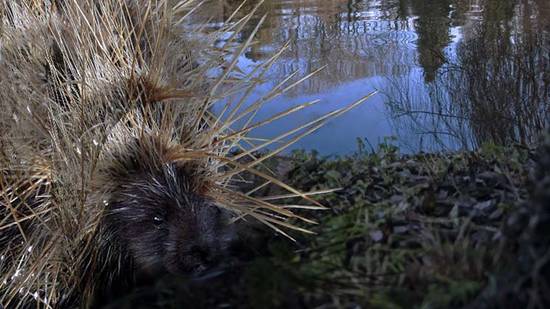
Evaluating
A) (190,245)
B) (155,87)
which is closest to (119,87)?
(155,87)

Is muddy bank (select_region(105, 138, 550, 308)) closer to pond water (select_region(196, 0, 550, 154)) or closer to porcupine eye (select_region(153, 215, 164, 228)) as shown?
porcupine eye (select_region(153, 215, 164, 228))

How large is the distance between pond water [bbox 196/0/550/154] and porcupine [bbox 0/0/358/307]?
1109mm

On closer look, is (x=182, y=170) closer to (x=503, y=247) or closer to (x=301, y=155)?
(x=301, y=155)

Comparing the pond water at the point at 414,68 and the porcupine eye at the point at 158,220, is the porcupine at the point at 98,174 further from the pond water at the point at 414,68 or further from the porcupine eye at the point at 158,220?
the pond water at the point at 414,68

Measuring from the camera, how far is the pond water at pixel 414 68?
11.6 feet

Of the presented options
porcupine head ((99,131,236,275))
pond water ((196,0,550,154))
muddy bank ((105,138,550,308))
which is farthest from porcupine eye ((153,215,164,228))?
pond water ((196,0,550,154))

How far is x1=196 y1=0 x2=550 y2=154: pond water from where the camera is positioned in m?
3.54

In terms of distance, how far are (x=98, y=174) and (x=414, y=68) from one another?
2.67m

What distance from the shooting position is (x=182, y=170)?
2096mm

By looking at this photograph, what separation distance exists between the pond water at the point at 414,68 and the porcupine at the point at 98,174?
1.11m

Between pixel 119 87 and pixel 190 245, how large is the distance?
55 cm

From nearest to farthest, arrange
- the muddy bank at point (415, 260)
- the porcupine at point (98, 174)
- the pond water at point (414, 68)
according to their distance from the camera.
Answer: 1. the muddy bank at point (415, 260)
2. the porcupine at point (98, 174)
3. the pond water at point (414, 68)

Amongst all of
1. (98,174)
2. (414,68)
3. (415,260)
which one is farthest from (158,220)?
(414,68)

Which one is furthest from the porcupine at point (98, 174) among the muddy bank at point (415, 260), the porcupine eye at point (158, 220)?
the muddy bank at point (415, 260)
